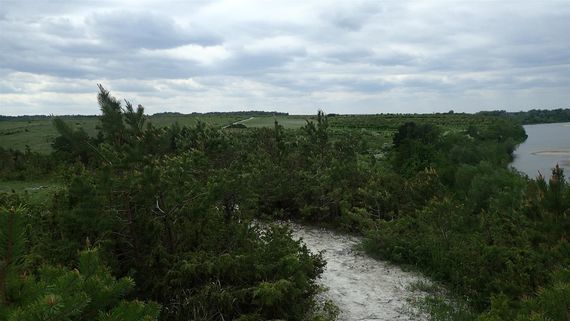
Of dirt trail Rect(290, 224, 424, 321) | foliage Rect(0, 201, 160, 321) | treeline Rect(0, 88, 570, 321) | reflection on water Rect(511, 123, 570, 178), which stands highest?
foliage Rect(0, 201, 160, 321)

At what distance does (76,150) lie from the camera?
40.1ft

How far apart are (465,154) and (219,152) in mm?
23791

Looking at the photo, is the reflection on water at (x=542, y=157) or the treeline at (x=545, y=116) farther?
the treeline at (x=545, y=116)

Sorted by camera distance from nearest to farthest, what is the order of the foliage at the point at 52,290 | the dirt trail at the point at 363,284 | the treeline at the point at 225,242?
the foliage at the point at 52,290
the treeline at the point at 225,242
the dirt trail at the point at 363,284

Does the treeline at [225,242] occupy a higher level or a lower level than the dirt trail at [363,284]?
higher

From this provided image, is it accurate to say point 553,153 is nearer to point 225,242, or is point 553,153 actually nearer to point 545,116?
point 225,242

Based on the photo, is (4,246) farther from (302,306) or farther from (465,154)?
(465,154)

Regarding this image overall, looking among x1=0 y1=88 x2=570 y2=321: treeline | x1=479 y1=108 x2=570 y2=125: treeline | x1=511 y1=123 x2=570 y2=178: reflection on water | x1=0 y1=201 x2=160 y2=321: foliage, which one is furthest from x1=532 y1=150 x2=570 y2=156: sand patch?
x1=479 y1=108 x2=570 y2=125: treeline

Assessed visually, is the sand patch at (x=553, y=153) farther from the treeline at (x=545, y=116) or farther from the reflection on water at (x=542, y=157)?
the treeline at (x=545, y=116)

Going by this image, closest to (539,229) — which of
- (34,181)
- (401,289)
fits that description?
(401,289)

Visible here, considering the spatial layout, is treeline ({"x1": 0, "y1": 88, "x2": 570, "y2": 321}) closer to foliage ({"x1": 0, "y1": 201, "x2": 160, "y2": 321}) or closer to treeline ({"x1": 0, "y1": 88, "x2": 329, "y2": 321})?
treeline ({"x1": 0, "y1": 88, "x2": 329, "y2": 321})

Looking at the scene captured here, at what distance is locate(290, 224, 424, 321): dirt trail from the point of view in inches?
278

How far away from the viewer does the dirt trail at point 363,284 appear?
706 cm

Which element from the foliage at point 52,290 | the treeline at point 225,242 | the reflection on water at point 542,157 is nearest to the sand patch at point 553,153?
the reflection on water at point 542,157
